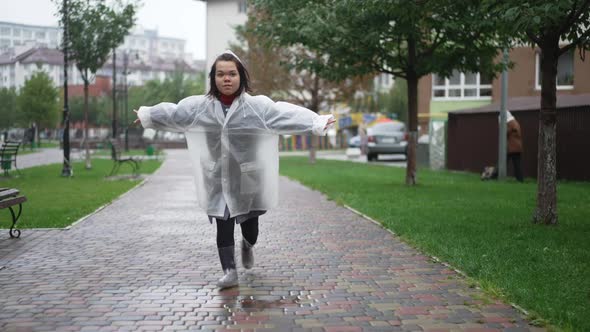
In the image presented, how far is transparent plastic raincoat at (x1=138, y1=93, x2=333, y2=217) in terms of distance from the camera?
607 cm

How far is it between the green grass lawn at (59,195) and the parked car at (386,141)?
13.9m

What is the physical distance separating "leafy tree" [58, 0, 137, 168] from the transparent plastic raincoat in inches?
761

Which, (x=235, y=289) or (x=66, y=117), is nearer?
(x=235, y=289)

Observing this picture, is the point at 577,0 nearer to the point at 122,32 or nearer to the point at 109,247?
the point at 109,247

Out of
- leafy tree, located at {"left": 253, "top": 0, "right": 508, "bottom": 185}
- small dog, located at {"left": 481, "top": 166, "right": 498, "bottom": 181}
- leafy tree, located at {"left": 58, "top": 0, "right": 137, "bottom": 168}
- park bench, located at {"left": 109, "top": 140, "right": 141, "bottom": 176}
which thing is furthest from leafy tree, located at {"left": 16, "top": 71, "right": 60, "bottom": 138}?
small dog, located at {"left": 481, "top": 166, "right": 498, "bottom": 181}

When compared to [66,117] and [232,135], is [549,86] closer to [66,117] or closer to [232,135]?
[232,135]

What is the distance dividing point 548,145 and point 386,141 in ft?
77.1

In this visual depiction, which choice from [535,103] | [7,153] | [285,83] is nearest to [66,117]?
[7,153]

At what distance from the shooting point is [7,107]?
29516 millimetres

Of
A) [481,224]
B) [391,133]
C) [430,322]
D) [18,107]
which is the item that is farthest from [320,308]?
[18,107]

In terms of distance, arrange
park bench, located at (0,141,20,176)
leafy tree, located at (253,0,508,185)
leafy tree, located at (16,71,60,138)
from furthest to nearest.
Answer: leafy tree, located at (16,71,60,138) → park bench, located at (0,141,20,176) → leafy tree, located at (253,0,508,185)

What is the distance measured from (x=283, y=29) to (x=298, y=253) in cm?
977

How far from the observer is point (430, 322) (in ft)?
16.3

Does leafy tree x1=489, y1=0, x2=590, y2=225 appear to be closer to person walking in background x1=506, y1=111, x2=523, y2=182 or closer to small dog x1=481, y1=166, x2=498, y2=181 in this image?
person walking in background x1=506, y1=111, x2=523, y2=182
